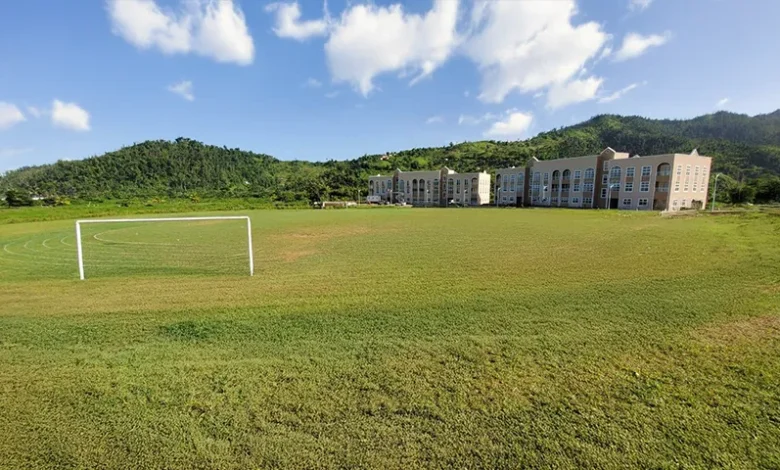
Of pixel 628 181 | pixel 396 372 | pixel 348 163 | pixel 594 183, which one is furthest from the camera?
pixel 348 163

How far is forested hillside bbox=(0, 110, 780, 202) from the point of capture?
103625 mm

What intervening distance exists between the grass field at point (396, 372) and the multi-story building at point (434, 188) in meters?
85.2

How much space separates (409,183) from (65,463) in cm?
10441

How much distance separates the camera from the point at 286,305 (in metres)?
7.45

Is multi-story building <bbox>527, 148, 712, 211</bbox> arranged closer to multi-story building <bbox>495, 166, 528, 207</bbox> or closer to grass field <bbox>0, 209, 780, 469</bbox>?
multi-story building <bbox>495, 166, 528, 207</bbox>

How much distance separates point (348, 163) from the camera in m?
168

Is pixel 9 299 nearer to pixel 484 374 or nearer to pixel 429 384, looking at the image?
pixel 429 384

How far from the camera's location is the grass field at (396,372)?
10.4 feet

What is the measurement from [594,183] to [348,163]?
120 meters

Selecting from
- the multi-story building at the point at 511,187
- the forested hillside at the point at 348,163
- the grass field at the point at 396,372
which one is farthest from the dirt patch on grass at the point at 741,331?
the forested hillside at the point at 348,163

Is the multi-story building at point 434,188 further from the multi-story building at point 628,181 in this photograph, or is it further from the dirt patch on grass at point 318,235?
the dirt patch on grass at point 318,235

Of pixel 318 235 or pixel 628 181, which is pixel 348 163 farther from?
pixel 318 235

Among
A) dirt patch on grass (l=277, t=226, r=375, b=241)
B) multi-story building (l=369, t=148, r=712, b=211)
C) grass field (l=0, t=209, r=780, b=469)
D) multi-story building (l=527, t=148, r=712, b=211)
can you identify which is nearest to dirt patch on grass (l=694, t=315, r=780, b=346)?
grass field (l=0, t=209, r=780, b=469)

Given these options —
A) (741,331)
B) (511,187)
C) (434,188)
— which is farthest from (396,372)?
(434,188)
